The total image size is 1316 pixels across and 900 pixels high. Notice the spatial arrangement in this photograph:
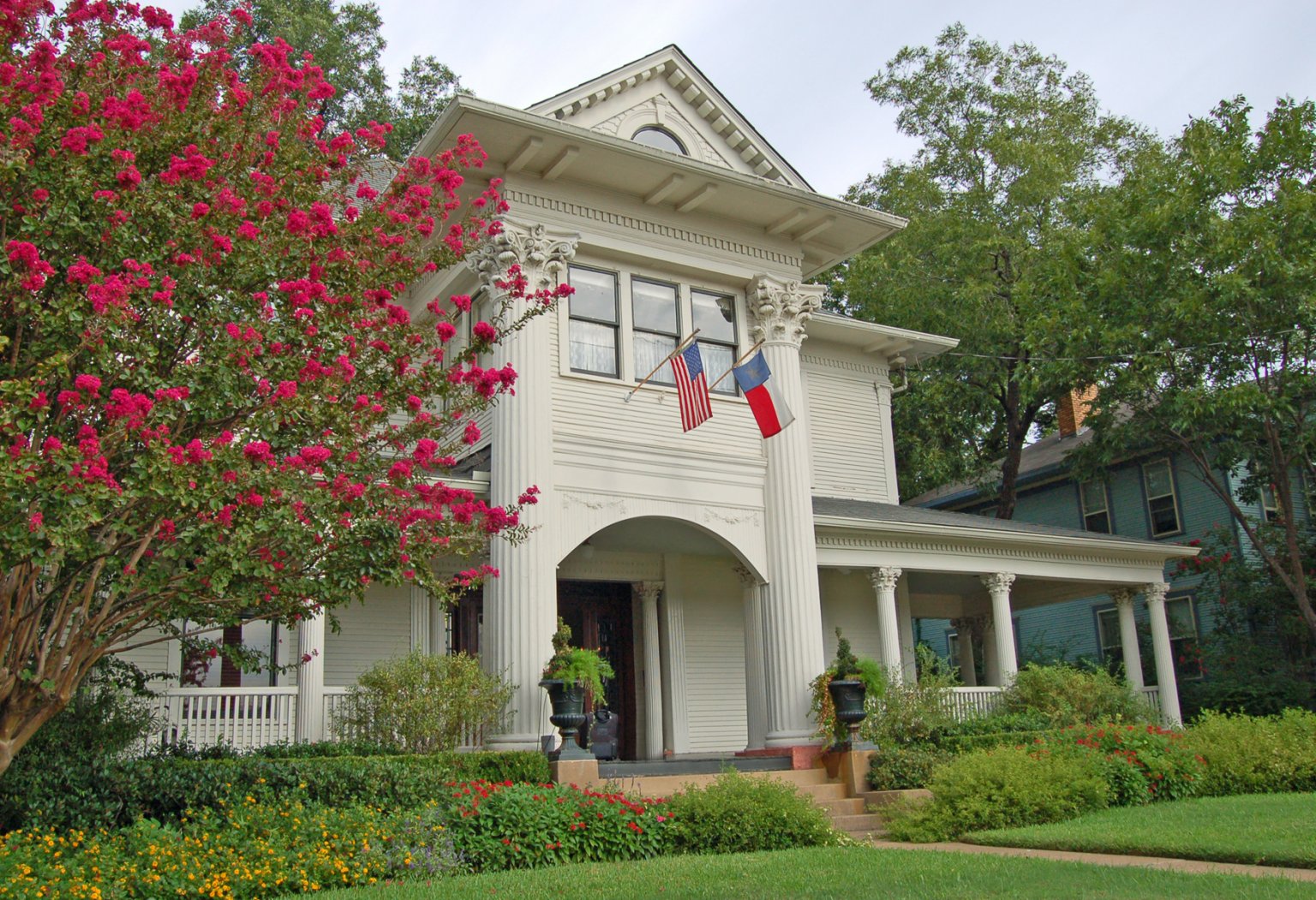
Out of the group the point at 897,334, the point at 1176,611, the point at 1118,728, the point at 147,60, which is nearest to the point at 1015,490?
the point at 1176,611

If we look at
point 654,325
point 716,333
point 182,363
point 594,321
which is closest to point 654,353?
point 654,325

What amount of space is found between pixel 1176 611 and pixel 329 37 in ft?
85.3

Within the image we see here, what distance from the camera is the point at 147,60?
28.2ft

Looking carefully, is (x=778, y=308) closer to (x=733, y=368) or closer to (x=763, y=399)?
(x=733, y=368)

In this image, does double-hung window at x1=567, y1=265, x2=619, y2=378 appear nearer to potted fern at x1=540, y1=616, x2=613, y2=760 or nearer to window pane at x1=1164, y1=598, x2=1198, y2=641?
potted fern at x1=540, y1=616, x2=613, y2=760

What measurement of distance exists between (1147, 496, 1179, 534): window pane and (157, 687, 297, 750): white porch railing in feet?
69.4

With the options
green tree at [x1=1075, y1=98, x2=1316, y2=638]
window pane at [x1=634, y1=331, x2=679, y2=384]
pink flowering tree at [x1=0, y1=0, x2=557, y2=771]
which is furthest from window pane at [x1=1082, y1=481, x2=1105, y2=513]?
pink flowering tree at [x1=0, y1=0, x2=557, y2=771]

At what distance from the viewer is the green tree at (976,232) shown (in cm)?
2762

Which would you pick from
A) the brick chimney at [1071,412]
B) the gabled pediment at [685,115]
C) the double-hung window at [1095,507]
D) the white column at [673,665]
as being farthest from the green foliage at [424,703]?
the brick chimney at [1071,412]

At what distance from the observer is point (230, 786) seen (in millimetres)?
10000

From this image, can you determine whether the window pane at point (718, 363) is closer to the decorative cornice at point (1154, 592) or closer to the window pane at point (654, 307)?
the window pane at point (654, 307)

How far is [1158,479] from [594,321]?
57.4 ft

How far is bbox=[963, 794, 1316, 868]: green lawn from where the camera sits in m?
9.14

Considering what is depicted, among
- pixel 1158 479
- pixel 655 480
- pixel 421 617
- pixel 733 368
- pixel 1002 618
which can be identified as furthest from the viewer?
pixel 1158 479
